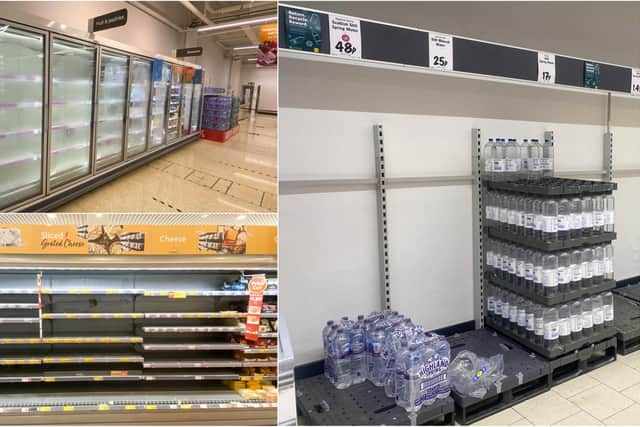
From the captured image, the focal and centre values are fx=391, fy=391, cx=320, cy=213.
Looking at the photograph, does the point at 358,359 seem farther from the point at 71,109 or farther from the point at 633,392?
the point at 71,109

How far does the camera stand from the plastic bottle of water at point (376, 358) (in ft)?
7.50

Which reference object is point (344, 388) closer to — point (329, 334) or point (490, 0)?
point (329, 334)

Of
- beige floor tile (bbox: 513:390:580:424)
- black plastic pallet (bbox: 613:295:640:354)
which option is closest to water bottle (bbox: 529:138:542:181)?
black plastic pallet (bbox: 613:295:640:354)

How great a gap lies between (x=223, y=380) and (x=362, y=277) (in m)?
1.18

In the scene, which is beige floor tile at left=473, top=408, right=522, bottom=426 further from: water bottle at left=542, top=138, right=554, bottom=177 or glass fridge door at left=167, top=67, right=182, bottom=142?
→ glass fridge door at left=167, top=67, right=182, bottom=142

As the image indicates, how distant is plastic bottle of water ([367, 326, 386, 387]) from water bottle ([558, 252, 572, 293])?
49.2 inches

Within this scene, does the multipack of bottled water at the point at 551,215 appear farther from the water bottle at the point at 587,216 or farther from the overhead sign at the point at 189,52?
the overhead sign at the point at 189,52

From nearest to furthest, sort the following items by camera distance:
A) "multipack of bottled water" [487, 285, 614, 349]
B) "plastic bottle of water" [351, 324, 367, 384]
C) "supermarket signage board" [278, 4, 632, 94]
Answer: "supermarket signage board" [278, 4, 632, 94] < "plastic bottle of water" [351, 324, 367, 384] < "multipack of bottled water" [487, 285, 614, 349]

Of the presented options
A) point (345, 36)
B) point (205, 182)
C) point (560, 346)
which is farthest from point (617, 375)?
point (205, 182)

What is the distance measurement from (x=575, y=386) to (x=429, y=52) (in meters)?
2.28

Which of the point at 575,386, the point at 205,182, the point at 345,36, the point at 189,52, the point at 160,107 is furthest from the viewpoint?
the point at 160,107

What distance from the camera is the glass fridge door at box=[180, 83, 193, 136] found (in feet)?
18.5

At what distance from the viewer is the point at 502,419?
220 centimetres

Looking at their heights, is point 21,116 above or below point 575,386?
above
